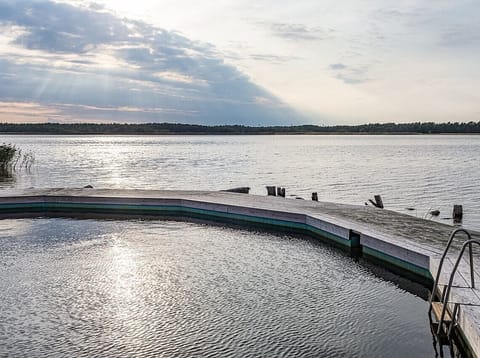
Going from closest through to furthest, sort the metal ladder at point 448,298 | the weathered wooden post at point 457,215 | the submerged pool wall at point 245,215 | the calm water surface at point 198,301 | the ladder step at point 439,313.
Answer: the metal ladder at point 448,298, the calm water surface at point 198,301, the ladder step at point 439,313, the submerged pool wall at point 245,215, the weathered wooden post at point 457,215

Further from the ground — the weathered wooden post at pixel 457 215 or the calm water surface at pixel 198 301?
the calm water surface at pixel 198 301

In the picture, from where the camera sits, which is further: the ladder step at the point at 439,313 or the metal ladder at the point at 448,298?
the ladder step at the point at 439,313

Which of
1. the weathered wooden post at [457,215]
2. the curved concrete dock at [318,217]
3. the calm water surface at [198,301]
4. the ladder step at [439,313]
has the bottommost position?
the weathered wooden post at [457,215]

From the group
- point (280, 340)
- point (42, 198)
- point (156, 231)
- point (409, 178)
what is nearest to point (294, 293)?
point (280, 340)

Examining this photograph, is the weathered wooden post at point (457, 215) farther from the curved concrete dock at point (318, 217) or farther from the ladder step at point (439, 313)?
the ladder step at point (439, 313)

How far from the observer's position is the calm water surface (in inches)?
212

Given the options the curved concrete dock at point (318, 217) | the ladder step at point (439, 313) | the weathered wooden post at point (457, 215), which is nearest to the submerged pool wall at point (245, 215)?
the curved concrete dock at point (318, 217)

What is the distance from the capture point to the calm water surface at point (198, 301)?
5.38m

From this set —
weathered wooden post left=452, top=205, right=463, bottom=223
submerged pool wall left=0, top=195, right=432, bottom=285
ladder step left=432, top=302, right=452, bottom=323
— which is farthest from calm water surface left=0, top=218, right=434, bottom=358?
weathered wooden post left=452, top=205, right=463, bottom=223

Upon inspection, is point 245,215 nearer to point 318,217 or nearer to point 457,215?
point 318,217

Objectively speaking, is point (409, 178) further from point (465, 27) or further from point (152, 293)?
point (152, 293)

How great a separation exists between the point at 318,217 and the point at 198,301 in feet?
15.1

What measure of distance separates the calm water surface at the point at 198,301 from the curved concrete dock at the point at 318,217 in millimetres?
514

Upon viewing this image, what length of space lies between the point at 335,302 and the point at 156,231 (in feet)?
18.5
